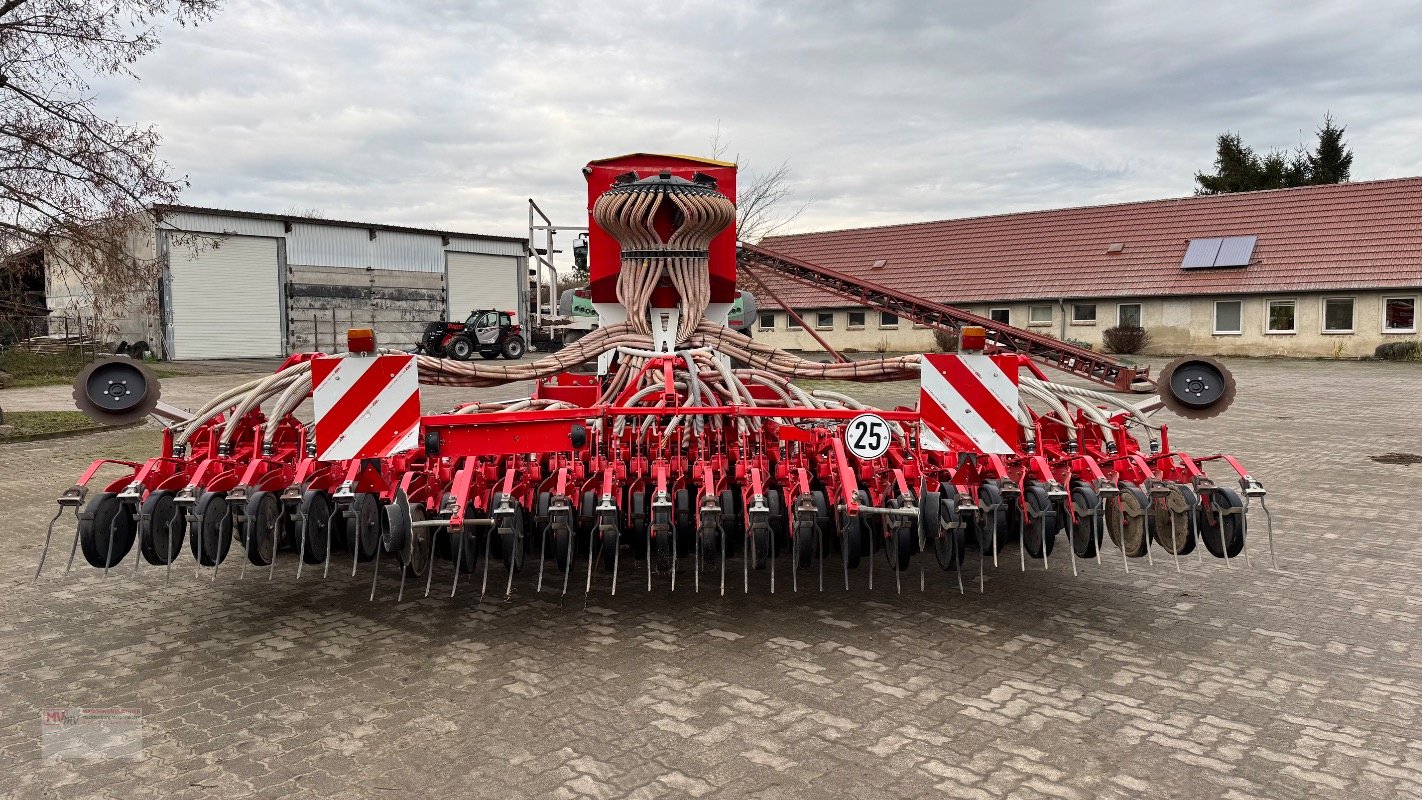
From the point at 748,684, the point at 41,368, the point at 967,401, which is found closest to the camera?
the point at 748,684

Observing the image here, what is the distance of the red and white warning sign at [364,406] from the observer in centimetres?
443

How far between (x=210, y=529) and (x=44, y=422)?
12129 mm

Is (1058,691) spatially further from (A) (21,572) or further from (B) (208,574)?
(A) (21,572)

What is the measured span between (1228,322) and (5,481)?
31269 millimetres

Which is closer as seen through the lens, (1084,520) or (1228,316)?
(1084,520)

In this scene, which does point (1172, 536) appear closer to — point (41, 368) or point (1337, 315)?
point (41, 368)

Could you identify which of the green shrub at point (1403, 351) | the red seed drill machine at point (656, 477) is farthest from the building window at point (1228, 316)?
the red seed drill machine at point (656, 477)

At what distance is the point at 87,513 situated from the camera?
431cm

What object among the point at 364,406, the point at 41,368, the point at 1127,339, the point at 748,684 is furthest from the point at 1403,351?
the point at 41,368

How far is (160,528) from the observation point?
Answer: 4.34 metres

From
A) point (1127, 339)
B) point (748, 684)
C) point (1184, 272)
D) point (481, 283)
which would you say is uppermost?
point (481, 283)

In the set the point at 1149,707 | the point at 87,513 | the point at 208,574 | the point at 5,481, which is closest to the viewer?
the point at 1149,707

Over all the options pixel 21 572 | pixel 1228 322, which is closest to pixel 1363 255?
pixel 1228 322

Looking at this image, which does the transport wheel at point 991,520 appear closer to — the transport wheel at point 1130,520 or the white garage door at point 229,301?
the transport wheel at point 1130,520
